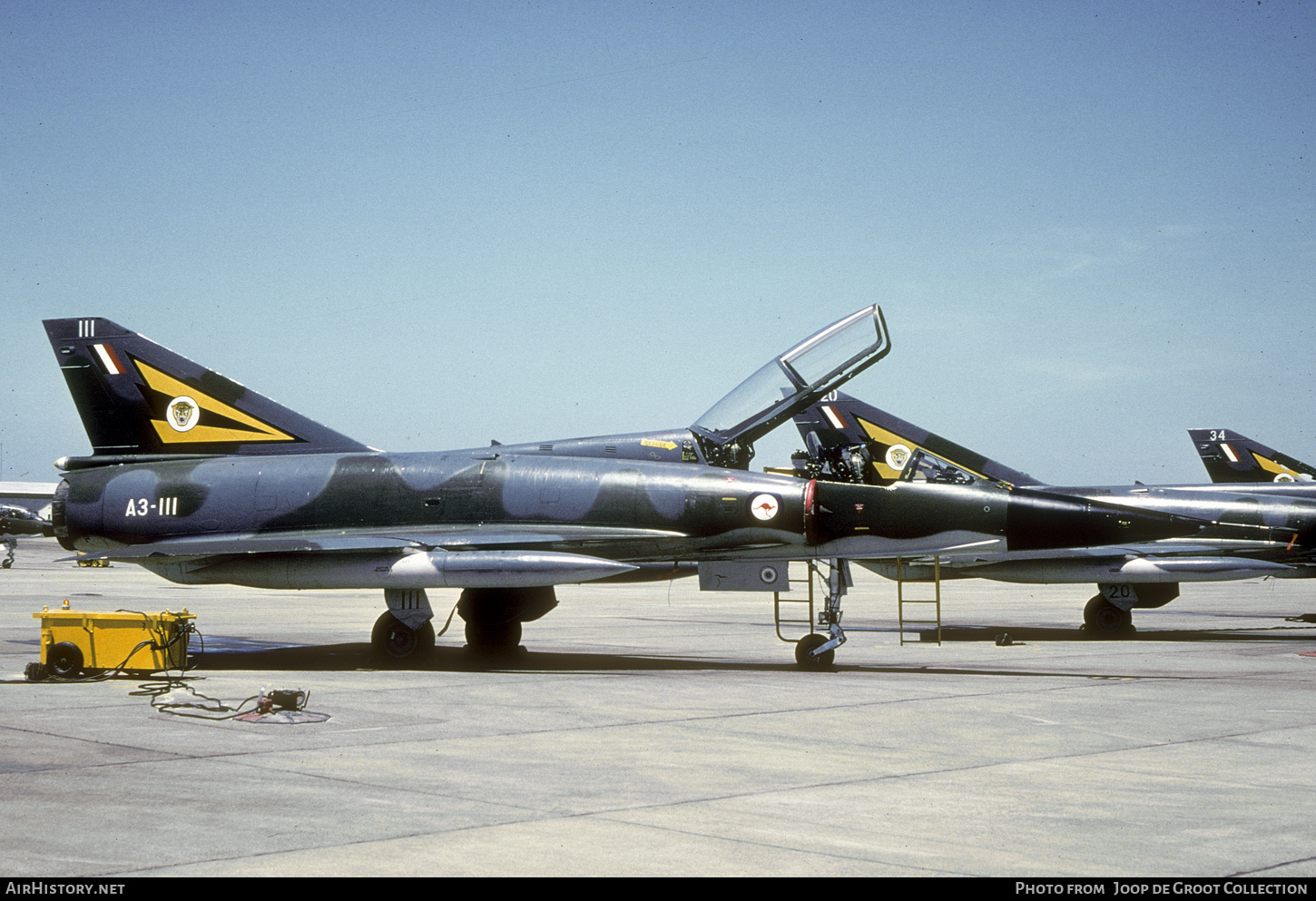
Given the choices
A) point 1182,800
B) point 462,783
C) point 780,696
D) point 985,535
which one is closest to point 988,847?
point 1182,800

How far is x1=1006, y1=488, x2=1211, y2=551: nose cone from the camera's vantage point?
13117 millimetres

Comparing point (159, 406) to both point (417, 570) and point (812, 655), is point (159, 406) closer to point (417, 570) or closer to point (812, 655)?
point (417, 570)

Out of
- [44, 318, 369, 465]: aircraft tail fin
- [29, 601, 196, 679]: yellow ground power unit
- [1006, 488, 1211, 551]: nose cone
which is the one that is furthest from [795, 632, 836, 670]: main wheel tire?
[29, 601, 196, 679]: yellow ground power unit

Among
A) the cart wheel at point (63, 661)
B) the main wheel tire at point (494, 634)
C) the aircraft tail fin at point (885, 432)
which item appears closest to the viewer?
the cart wheel at point (63, 661)

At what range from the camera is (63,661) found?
1218 cm

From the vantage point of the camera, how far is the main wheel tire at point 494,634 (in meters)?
15.4

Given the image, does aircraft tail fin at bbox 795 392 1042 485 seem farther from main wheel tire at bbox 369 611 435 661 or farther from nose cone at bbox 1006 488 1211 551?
main wheel tire at bbox 369 611 435 661

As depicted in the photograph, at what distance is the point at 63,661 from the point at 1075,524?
10.3 metres

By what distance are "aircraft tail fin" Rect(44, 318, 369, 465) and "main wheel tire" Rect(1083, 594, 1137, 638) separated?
1179cm

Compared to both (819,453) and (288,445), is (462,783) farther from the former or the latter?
(288,445)

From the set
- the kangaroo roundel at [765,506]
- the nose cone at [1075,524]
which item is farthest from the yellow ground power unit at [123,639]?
the nose cone at [1075,524]

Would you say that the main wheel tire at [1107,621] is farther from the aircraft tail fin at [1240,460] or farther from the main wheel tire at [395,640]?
the aircraft tail fin at [1240,460]

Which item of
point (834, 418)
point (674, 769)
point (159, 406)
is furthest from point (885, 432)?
point (674, 769)

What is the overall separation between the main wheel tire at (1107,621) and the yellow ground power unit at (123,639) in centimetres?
1383
